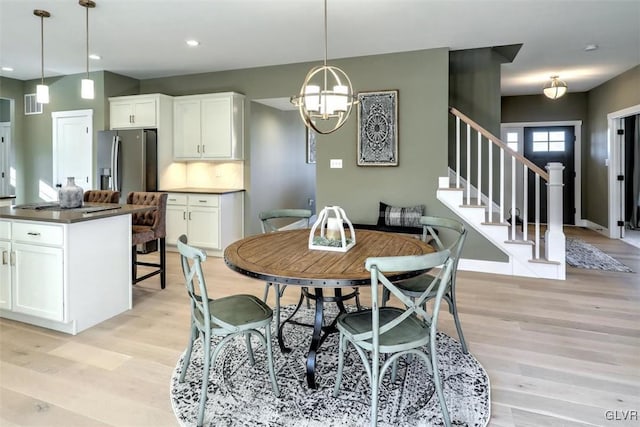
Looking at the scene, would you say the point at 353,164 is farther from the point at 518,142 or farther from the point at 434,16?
the point at 518,142

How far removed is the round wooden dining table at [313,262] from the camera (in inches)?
72.0

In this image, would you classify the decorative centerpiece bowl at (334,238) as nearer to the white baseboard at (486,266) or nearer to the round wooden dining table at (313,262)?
the round wooden dining table at (313,262)

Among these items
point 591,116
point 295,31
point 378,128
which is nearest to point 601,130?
point 591,116

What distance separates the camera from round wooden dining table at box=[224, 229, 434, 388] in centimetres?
183

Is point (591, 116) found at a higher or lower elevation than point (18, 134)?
higher

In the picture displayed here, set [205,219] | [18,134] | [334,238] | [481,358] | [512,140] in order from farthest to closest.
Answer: [512,140] → [18,134] → [205,219] → [481,358] → [334,238]

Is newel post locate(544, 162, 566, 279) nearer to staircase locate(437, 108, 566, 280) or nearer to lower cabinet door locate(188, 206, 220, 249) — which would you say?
staircase locate(437, 108, 566, 280)

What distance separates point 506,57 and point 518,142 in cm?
349

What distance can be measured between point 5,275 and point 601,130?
8635 millimetres

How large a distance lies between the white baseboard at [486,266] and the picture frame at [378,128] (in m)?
1.49

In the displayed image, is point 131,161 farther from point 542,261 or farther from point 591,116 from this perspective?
point 591,116

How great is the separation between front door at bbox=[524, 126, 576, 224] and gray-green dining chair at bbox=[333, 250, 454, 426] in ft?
24.4

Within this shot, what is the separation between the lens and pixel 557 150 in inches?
321

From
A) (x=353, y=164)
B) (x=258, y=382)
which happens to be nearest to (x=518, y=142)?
(x=353, y=164)
